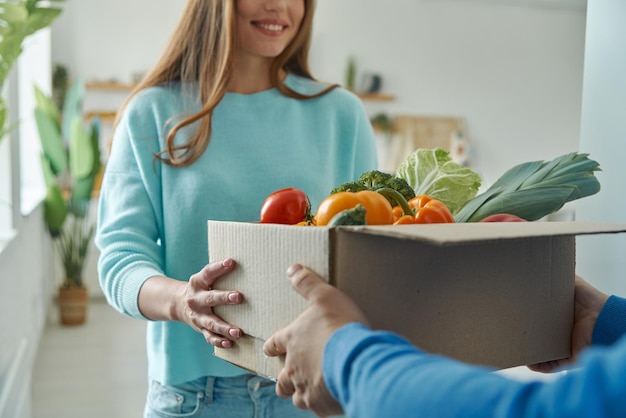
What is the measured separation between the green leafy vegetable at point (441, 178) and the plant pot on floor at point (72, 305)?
4081 mm

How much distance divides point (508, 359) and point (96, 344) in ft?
13.1

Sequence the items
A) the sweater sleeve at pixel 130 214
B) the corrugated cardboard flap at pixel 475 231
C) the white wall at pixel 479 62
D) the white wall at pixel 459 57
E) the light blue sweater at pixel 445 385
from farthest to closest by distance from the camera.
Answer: the white wall at pixel 479 62
the white wall at pixel 459 57
the sweater sleeve at pixel 130 214
the corrugated cardboard flap at pixel 475 231
the light blue sweater at pixel 445 385

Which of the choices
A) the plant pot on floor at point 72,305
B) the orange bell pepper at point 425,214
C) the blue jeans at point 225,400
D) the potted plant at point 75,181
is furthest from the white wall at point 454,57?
the orange bell pepper at point 425,214

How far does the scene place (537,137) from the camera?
8.10 metres

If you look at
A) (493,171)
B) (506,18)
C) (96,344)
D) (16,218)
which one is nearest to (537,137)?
(493,171)

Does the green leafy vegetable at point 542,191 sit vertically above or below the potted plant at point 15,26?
below

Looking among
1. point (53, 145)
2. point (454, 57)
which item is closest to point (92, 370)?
point (53, 145)

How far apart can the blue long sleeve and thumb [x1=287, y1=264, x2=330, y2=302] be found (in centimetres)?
8

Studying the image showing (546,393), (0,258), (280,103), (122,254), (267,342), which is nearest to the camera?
(546,393)

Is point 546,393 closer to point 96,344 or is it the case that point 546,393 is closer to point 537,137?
point 96,344

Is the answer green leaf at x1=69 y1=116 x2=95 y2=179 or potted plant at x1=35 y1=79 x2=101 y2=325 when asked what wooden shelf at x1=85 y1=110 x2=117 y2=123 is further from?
green leaf at x1=69 y1=116 x2=95 y2=179

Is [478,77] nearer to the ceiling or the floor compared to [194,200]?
nearer to the ceiling

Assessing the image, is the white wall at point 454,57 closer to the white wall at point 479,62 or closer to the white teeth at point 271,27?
the white wall at point 479,62

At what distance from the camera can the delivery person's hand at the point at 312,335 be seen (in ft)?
2.30
